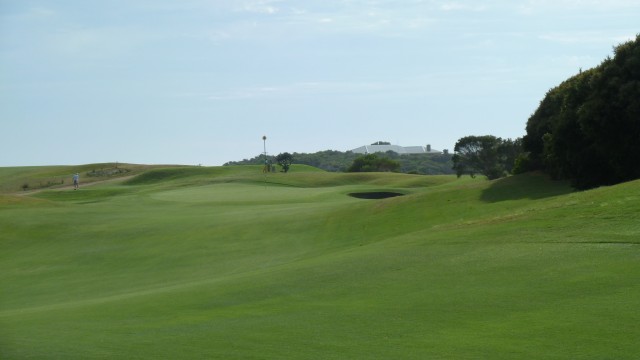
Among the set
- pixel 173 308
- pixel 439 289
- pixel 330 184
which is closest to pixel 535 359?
pixel 439 289

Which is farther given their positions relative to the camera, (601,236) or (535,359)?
(601,236)

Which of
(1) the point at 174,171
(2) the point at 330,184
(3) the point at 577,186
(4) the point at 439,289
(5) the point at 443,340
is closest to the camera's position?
(5) the point at 443,340

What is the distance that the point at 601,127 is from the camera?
36406 mm

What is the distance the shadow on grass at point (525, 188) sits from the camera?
36.3m

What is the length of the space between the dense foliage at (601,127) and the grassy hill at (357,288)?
1.97 metres

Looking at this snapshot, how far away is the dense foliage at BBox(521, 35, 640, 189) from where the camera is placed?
35688mm

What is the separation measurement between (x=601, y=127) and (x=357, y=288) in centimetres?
2282

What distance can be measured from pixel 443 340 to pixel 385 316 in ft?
7.07

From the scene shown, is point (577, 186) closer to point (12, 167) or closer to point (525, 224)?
point (525, 224)

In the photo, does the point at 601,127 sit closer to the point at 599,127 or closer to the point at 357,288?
the point at 599,127

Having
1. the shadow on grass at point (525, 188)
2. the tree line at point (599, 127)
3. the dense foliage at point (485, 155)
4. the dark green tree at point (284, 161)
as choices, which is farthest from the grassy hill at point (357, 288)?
the dark green tree at point (284, 161)

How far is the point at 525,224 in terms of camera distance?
23.1 m

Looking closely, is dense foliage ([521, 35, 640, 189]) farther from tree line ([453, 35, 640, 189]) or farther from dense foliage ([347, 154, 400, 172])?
dense foliage ([347, 154, 400, 172])

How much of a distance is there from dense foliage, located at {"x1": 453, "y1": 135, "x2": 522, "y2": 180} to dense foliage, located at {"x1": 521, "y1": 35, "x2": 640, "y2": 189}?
6096cm
